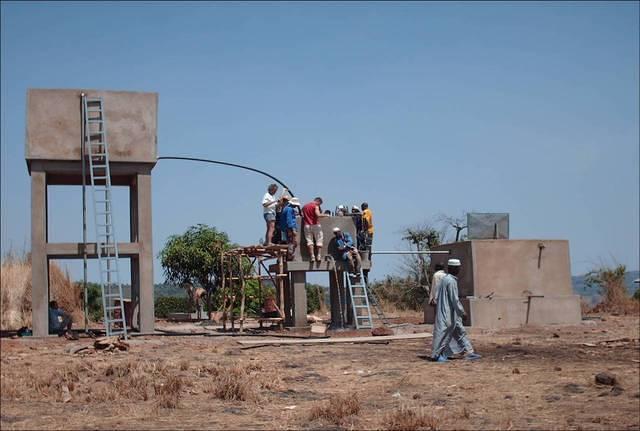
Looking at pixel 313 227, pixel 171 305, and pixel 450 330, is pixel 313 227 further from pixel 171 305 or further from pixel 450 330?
pixel 171 305

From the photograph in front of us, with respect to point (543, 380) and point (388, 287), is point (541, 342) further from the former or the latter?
point (388, 287)

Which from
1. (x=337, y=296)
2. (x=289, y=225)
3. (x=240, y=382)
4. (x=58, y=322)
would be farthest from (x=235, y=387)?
(x=337, y=296)

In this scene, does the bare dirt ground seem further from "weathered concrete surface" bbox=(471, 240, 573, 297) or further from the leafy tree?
the leafy tree

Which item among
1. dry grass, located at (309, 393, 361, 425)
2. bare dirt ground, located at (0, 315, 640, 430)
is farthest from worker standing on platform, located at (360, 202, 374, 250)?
dry grass, located at (309, 393, 361, 425)

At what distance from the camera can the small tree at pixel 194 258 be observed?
38969 mm

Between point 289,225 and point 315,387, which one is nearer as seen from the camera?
point 315,387

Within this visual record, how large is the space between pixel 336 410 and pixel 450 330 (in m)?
5.50

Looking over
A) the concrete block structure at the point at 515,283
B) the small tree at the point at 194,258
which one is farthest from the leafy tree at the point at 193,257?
the concrete block structure at the point at 515,283

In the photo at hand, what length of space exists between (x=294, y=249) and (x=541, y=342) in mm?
7485

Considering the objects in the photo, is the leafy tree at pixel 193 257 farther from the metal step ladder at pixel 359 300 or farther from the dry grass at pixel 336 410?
the dry grass at pixel 336 410

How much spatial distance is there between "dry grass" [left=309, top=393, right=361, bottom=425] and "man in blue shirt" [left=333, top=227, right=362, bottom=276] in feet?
39.4

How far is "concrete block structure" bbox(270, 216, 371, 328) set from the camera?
2455 centimetres

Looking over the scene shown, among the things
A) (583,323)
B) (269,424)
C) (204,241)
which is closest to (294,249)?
(583,323)

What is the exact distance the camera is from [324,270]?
81.2ft
